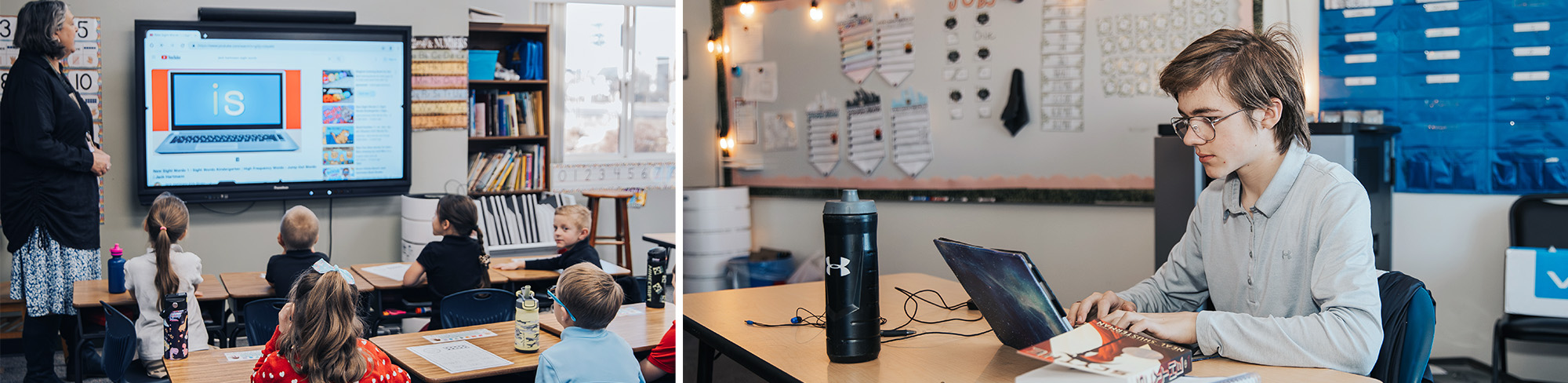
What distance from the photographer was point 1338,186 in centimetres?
143

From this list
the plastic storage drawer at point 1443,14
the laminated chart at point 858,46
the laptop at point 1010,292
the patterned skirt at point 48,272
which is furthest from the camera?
the laminated chart at point 858,46

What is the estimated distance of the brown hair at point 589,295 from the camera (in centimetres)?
168

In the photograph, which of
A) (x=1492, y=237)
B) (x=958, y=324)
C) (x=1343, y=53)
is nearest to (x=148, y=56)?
(x=958, y=324)

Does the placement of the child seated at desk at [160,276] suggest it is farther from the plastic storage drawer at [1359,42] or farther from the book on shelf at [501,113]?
the plastic storage drawer at [1359,42]

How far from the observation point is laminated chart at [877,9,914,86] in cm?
443

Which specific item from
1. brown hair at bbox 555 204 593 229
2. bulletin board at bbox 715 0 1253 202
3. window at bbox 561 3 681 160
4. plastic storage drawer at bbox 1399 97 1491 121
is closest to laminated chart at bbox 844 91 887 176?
bulletin board at bbox 715 0 1253 202

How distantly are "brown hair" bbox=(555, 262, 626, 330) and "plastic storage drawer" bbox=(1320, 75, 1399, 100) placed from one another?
123 inches

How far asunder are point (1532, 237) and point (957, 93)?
217cm

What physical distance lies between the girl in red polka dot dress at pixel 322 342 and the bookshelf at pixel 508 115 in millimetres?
281

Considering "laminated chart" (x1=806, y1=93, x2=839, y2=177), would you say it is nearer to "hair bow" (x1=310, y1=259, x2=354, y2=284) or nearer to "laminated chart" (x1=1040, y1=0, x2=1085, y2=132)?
"laminated chart" (x1=1040, y1=0, x2=1085, y2=132)

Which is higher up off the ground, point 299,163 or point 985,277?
point 299,163

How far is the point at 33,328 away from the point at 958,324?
151 centimetres

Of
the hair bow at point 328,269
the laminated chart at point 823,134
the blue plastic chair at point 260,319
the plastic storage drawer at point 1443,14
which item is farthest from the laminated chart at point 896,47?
the blue plastic chair at point 260,319

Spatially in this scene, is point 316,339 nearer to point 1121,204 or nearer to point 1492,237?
point 1121,204
